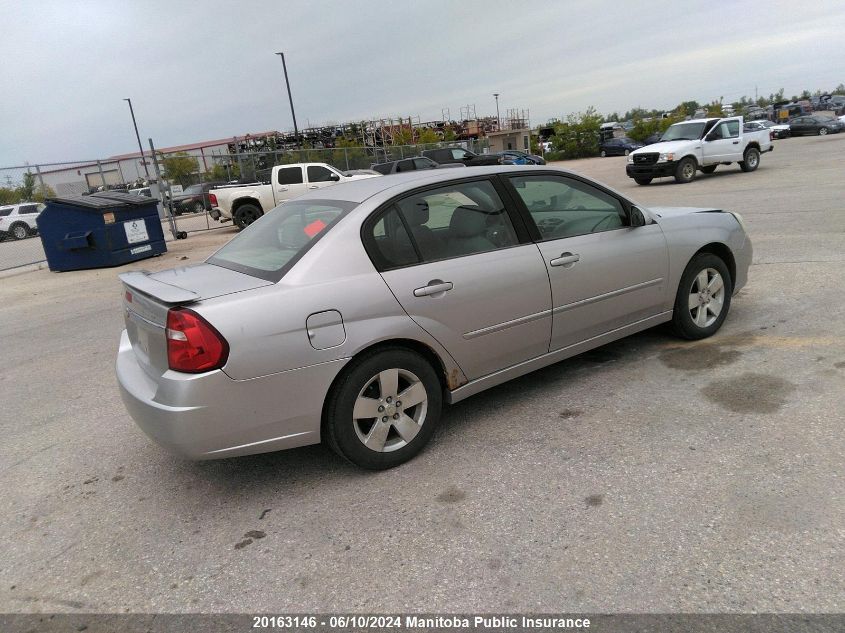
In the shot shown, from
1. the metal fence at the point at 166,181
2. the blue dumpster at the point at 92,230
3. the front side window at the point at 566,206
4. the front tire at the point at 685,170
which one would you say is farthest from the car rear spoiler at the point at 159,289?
the front tire at the point at 685,170

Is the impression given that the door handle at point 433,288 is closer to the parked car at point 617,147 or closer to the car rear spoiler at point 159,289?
the car rear spoiler at point 159,289

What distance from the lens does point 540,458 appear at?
3330 millimetres

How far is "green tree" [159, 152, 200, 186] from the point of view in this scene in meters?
26.8

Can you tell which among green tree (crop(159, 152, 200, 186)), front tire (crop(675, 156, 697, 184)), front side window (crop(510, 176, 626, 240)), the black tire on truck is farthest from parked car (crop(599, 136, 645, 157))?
front side window (crop(510, 176, 626, 240))

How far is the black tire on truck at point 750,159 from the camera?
778 inches

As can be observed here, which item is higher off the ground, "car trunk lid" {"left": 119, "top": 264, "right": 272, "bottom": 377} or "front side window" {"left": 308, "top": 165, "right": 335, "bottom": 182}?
"front side window" {"left": 308, "top": 165, "right": 335, "bottom": 182}

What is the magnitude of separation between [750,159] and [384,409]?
2074 centimetres

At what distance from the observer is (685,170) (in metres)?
18.7

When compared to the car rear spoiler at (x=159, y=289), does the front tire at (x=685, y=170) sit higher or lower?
lower

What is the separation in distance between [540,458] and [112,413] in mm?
3228

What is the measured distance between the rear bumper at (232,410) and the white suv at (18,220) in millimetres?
24765

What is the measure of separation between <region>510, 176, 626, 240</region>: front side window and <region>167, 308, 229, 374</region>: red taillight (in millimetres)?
2156

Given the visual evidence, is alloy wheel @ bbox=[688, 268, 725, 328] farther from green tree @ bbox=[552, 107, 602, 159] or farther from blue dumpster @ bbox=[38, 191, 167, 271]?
green tree @ bbox=[552, 107, 602, 159]

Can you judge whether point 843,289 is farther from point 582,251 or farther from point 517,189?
point 517,189
